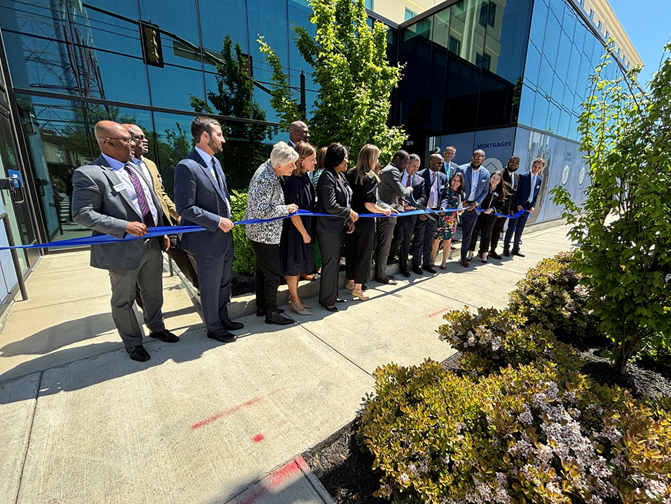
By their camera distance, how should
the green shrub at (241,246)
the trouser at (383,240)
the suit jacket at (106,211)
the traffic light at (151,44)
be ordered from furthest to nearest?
the traffic light at (151,44), the trouser at (383,240), the green shrub at (241,246), the suit jacket at (106,211)

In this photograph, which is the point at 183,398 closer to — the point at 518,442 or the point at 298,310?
the point at 298,310

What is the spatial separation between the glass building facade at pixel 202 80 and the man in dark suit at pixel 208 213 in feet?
9.32

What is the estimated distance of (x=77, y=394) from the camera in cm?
245

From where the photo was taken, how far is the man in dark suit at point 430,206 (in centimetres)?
551

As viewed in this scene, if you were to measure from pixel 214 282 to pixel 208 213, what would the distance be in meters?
0.73

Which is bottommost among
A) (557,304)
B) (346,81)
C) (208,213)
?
(557,304)

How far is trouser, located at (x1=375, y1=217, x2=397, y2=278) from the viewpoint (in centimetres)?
480

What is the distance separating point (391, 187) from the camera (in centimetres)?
473

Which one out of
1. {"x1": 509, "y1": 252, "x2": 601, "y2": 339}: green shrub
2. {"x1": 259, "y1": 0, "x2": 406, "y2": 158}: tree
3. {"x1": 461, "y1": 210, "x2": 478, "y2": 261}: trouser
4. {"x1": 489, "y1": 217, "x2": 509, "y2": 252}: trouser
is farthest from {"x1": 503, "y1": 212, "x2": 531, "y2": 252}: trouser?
{"x1": 509, "y1": 252, "x2": 601, "y2": 339}: green shrub

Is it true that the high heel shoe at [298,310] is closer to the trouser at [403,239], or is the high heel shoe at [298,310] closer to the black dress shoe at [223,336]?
the black dress shoe at [223,336]

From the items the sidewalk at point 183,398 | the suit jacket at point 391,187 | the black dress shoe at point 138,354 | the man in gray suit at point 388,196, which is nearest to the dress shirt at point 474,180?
the man in gray suit at point 388,196

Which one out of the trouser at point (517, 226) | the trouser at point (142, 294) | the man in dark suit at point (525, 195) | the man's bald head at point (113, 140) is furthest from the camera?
the trouser at point (517, 226)

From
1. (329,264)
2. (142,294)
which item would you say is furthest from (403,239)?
(142,294)

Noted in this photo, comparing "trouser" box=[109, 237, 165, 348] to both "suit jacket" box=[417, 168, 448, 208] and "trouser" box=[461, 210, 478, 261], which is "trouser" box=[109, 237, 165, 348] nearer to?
"suit jacket" box=[417, 168, 448, 208]
